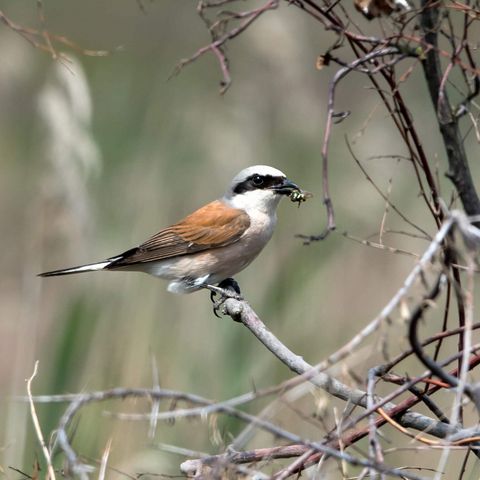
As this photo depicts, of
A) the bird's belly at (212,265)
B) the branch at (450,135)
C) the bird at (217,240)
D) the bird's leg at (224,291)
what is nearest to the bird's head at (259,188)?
the bird at (217,240)

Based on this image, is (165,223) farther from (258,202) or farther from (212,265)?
(258,202)

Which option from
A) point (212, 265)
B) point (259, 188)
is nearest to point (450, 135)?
point (259, 188)

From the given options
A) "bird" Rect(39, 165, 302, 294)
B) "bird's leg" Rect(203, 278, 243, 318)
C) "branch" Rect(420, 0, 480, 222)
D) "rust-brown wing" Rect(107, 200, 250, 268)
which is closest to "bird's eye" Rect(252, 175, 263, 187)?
"bird" Rect(39, 165, 302, 294)

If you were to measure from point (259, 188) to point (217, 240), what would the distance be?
0.29m

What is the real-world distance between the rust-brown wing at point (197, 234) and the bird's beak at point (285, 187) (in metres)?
0.25

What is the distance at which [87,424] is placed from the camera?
2.70 metres

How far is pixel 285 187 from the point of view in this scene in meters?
3.82

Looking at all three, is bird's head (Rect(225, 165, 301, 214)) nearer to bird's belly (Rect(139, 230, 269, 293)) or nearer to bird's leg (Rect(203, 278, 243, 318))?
bird's belly (Rect(139, 230, 269, 293))

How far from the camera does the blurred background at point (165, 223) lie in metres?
2.88

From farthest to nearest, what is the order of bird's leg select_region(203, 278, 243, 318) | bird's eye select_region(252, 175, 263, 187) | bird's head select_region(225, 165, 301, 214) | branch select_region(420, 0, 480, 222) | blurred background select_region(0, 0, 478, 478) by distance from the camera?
bird's eye select_region(252, 175, 263, 187)
bird's head select_region(225, 165, 301, 214)
bird's leg select_region(203, 278, 243, 318)
blurred background select_region(0, 0, 478, 478)
branch select_region(420, 0, 480, 222)

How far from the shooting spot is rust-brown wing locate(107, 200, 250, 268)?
4035 mm

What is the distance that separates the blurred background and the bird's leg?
4 cm

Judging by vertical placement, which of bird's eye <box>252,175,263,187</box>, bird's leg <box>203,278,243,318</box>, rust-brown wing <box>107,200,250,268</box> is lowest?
bird's leg <box>203,278,243,318</box>

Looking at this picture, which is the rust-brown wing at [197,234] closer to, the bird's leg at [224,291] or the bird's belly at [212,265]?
the bird's belly at [212,265]
